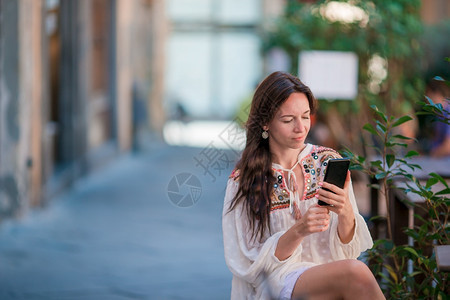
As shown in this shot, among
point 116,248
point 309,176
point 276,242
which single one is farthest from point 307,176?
point 116,248

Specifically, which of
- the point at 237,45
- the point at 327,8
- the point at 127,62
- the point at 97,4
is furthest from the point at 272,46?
the point at 237,45

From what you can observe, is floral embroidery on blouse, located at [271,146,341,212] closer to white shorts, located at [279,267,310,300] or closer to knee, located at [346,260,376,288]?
white shorts, located at [279,267,310,300]

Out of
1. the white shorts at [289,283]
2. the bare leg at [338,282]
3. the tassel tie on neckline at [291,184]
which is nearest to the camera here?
the bare leg at [338,282]

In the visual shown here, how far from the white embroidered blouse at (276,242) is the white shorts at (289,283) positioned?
18 millimetres

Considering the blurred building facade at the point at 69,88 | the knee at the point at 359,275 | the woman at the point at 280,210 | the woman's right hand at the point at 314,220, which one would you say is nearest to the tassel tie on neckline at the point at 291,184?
the woman at the point at 280,210

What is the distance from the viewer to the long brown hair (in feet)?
8.63

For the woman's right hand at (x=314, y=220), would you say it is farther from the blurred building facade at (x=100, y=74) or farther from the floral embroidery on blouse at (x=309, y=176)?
the blurred building facade at (x=100, y=74)

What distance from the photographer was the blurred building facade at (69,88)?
640 cm

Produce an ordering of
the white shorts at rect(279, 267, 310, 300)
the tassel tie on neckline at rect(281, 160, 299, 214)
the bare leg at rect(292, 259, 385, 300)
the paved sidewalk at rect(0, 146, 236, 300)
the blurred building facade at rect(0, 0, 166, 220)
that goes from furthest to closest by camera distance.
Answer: the blurred building facade at rect(0, 0, 166, 220) → the paved sidewalk at rect(0, 146, 236, 300) → the tassel tie on neckline at rect(281, 160, 299, 214) → the white shorts at rect(279, 267, 310, 300) → the bare leg at rect(292, 259, 385, 300)

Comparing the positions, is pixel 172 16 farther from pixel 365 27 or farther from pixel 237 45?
pixel 365 27

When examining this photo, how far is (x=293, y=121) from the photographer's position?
2.63m

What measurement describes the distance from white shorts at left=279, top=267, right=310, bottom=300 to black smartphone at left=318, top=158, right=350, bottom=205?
28 centimetres

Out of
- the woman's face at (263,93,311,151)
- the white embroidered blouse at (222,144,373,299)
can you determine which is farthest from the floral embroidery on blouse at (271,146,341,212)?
the woman's face at (263,93,311,151)

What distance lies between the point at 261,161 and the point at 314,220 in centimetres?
35
